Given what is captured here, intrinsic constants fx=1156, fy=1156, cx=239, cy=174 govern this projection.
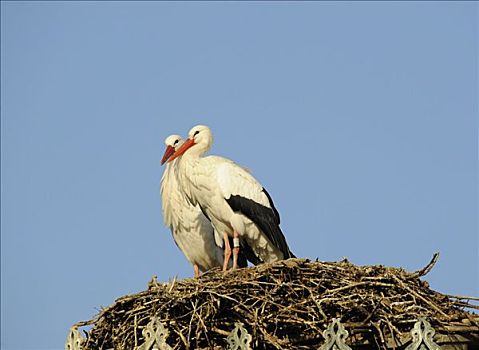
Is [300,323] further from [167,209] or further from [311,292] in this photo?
[167,209]

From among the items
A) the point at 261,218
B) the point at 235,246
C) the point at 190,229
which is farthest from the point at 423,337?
the point at 190,229

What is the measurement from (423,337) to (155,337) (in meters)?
1.67

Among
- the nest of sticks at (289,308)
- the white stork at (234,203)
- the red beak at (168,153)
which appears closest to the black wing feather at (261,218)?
the white stork at (234,203)

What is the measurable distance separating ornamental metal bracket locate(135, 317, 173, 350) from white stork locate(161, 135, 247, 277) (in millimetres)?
4035

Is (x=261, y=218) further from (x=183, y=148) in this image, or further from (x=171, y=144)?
(x=171, y=144)

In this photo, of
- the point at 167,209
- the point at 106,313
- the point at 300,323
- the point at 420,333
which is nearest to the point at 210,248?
the point at 167,209

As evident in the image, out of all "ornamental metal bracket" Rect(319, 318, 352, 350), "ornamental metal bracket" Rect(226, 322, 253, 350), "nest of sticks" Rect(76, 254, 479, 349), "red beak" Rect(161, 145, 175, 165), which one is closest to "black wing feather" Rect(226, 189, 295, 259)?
"red beak" Rect(161, 145, 175, 165)

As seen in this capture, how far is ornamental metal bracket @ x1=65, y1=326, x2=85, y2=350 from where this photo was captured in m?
7.88

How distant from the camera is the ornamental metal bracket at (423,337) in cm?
698

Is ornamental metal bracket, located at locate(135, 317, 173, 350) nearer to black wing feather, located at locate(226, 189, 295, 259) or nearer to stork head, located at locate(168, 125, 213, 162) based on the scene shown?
black wing feather, located at locate(226, 189, 295, 259)

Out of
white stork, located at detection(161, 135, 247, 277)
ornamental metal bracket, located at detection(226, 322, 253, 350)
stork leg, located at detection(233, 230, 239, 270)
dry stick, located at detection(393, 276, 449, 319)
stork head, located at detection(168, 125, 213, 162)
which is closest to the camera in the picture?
ornamental metal bracket, located at detection(226, 322, 253, 350)

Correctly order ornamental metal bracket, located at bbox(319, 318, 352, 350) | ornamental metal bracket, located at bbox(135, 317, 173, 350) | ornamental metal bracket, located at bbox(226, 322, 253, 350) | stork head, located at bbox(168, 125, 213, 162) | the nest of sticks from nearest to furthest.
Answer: ornamental metal bracket, located at bbox(319, 318, 352, 350) < ornamental metal bracket, located at bbox(226, 322, 253, 350) < ornamental metal bracket, located at bbox(135, 317, 173, 350) < the nest of sticks < stork head, located at bbox(168, 125, 213, 162)

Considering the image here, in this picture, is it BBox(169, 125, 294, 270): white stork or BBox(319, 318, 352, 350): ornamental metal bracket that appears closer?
BBox(319, 318, 352, 350): ornamental metal bracket

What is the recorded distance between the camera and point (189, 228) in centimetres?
1154
